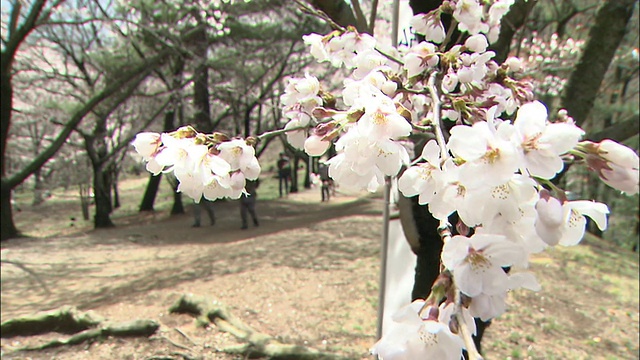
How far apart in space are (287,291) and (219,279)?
1.03 m

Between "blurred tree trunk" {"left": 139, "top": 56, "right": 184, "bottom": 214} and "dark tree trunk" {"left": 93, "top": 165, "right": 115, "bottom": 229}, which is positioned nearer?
"blurred tree trunk" {"left": 139, "top": 56, "right": 184, "bottom": 214}

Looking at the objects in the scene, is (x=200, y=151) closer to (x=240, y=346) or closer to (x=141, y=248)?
(x=240, y=346)

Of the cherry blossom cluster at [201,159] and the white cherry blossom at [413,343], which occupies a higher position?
the cherry blossom cluster at [201,159]

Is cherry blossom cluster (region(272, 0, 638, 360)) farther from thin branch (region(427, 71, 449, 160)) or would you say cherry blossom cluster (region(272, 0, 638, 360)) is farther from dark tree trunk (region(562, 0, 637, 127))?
dark tree trunk (region(562, 0, 637, 127))

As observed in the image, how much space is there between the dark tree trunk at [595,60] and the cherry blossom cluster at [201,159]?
2.87 meters

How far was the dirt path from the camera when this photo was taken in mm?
3984

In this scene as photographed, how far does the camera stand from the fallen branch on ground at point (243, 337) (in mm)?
3090

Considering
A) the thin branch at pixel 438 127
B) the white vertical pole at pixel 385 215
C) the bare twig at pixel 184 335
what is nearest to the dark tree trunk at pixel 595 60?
the white vertical pole at pixel 385 215

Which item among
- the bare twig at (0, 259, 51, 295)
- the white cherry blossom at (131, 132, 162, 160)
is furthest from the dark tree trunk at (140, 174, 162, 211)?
the white cherry blossom at (131, 132, 162, 160)

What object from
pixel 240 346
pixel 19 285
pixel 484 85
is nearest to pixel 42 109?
pixel 19 285

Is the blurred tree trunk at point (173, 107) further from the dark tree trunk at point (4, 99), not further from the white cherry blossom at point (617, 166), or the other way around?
the white cherry blossom at point (617, 166)

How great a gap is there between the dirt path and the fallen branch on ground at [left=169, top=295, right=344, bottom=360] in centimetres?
12

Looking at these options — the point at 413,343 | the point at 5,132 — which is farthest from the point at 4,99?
the point at 413,343

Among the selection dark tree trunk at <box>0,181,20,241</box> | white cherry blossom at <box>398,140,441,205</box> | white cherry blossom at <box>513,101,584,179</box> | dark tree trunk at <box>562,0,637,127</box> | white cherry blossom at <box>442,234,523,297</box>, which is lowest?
dark tree trunk at <box>0,181,20,241</box>
